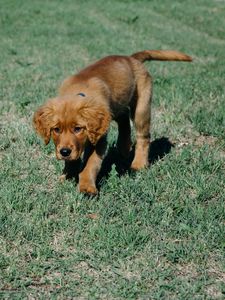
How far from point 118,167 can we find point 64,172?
30.4 inches

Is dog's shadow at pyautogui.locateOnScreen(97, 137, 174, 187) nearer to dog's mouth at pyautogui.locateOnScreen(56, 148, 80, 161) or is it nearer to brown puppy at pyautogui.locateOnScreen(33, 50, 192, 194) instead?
brown puppy at pyautogui.locateOnScreen(33, 50, 192, 194)

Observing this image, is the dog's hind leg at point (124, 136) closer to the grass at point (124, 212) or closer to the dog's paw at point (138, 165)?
the grass at point (124, 212)

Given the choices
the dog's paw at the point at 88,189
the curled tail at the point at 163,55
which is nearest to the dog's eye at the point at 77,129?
the dog's paw at the point at 88,189

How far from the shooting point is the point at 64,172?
4906mm

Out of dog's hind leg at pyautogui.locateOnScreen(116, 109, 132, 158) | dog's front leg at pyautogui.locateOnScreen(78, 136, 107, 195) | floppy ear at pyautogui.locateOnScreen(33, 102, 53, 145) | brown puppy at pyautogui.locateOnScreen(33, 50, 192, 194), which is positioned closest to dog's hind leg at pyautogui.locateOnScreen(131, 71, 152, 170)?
brown puppy at pyautogui.locateOnScreen(33, 50, 192, 194)

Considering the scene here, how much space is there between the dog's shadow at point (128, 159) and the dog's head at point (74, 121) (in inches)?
32.2

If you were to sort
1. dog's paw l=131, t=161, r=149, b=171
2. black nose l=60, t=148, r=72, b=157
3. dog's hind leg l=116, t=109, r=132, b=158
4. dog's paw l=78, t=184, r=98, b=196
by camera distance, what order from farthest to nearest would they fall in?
dog's hind leg l=116, t=109, r=132, b=158 → dog's paw l=131, t=161, r=149, b=171 → dog's paw l=78, t=184, r=98, b=196 → black nose l=60, t=148, r=72, b=157

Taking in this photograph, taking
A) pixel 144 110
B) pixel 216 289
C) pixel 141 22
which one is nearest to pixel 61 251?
pixel 216 289

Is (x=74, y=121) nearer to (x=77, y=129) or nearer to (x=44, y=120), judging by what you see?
(x=77, y=129)

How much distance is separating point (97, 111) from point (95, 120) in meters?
0.08

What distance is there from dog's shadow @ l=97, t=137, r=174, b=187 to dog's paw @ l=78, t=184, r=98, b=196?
0.57 meters

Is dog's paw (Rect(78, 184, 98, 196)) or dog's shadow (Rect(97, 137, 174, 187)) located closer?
dog's paw (Rect(78, 184, 98, 196))

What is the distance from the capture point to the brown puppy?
4.28m

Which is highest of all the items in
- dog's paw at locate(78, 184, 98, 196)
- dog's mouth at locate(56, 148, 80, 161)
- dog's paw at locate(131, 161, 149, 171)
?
dog's mouth at locate(56, 148, 80, 161)
